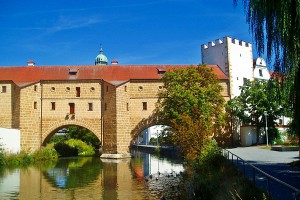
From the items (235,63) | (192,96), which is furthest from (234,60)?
(192,96)

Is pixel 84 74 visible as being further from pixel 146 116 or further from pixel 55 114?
pixel 146 116

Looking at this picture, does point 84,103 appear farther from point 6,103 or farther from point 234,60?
point 234,60

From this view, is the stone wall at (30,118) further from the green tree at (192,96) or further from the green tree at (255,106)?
the green tree at (255,106)

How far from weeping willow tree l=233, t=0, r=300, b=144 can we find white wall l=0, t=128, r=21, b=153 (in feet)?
93.6

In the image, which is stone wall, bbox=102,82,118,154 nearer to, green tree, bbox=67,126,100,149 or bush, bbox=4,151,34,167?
bush, bbox=4,151,34,167

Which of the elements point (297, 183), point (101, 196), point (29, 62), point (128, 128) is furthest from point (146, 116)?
point (297, 183)

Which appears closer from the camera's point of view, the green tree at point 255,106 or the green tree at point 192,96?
the green tree at point 192,96

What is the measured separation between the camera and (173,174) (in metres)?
22.9

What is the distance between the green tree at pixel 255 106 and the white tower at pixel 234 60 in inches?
87.9

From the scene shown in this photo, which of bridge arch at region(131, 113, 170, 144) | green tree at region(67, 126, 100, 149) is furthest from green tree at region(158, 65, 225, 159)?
green tree at region(67, 126, 100, 149)

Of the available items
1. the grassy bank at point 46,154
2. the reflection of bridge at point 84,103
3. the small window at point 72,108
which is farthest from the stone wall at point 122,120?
the grassy bank at point 46,154

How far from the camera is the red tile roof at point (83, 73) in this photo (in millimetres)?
40500

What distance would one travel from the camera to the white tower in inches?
1636

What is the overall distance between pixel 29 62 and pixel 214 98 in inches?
877
